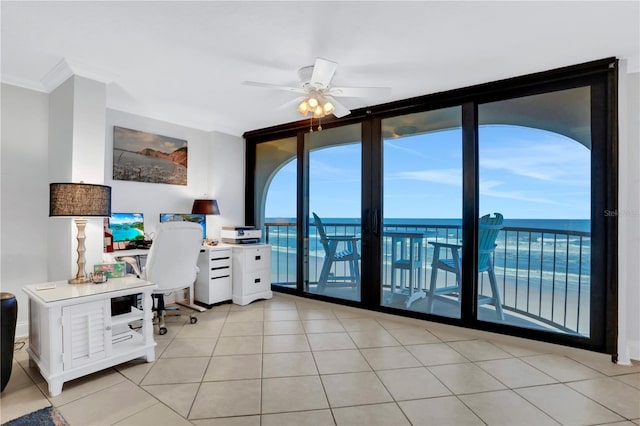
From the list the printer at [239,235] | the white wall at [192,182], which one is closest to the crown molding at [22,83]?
the white wall at [192,182]

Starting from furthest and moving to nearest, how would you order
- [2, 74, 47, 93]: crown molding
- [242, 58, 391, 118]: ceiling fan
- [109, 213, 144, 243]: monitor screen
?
[109, 213, 144, 243]: monitor screen → [2, 74, 47, 93]: crown molding → [242, 58, 391, 118]: ceiling fan

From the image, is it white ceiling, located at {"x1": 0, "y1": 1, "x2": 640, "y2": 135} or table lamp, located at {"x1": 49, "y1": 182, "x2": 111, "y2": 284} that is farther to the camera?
table lamp, located at {"x1": 49, "y1": 182, "x2": 111, "y2": 284}

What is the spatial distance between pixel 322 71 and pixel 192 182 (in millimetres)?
2740

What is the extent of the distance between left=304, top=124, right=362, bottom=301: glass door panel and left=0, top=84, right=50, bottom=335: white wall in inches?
110

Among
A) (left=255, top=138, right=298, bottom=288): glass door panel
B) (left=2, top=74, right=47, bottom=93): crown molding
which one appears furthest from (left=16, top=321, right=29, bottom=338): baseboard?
(left=255, top=138, right=298, bottom=288): glass door panel

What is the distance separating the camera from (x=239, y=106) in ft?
11.6

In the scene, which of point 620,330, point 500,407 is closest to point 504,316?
point 620,330

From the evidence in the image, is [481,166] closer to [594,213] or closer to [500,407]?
[594,213]

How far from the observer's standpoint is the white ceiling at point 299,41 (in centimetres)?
182

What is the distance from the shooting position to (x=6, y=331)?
1875mm

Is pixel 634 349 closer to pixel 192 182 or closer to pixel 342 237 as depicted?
pixel 342 237

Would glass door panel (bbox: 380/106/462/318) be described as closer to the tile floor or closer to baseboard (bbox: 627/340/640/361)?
the tile floor

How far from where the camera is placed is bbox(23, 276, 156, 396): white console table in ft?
6.28

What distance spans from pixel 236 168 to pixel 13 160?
Result: 7.91 ft
